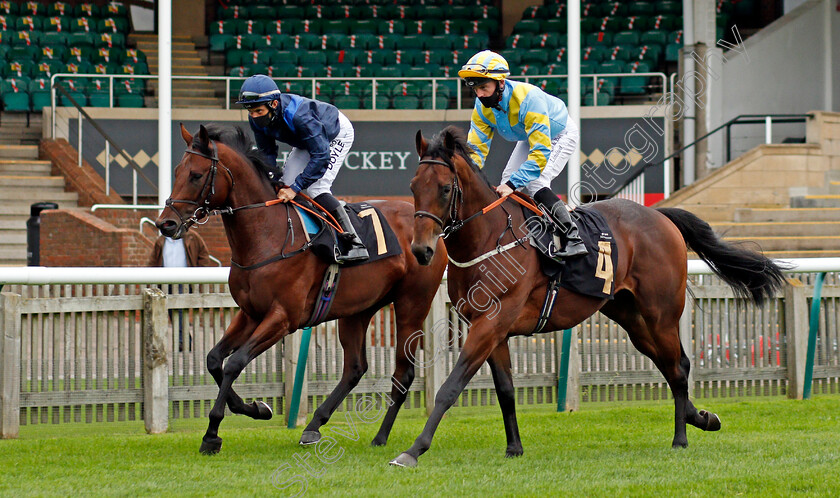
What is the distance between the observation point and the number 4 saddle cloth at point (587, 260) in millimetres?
5758

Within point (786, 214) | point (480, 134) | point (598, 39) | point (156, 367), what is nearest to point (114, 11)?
point (598, 39)

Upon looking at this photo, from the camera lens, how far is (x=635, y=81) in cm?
1764

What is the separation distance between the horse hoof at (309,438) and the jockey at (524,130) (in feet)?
5.86

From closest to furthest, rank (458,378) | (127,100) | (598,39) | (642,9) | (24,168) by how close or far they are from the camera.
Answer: (458,378) < (24,168) < (127,100) < (598,39) < (642,9)

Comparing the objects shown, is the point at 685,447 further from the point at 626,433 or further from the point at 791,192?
the point at 791,192

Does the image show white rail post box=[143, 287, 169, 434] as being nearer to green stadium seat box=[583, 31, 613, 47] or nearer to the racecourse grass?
the racecourse grass

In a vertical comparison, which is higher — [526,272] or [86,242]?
[86,242]

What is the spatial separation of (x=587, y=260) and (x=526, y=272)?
0.47 meters

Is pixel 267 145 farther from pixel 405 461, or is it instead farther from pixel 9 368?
pixel 405 461

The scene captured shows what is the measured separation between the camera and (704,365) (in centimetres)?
793

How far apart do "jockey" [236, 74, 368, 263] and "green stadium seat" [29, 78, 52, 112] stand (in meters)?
12.2

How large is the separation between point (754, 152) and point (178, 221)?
448 inches

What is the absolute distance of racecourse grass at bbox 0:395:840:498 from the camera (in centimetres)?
464

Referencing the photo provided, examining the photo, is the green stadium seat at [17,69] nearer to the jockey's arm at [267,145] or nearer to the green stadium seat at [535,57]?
the green stadium seat at [535,57]
